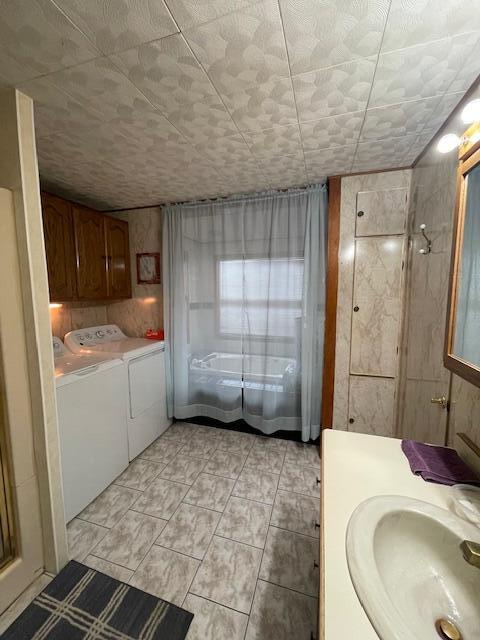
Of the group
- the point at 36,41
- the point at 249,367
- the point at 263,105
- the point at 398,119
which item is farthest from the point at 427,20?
the point at 249,367

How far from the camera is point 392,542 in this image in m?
0.80

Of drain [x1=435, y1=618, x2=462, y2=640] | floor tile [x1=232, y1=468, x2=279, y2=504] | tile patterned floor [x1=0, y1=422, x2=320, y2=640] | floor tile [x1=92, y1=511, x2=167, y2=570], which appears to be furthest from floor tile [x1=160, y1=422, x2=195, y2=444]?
drain [x1=435, y1=618, x2=462, y2=640]

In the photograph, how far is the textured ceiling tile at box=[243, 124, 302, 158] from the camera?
4.95 feet

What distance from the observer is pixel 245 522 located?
1.69m

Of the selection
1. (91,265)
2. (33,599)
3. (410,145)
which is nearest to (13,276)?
(91,265)

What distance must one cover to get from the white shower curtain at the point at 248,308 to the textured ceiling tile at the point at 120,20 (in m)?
1.59

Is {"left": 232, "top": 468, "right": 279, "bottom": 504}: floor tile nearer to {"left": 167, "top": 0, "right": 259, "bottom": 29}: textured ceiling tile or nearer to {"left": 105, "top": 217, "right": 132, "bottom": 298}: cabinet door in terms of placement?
{"left": 105, "top": 217, "right": 132, "bottom": 298}: cabinet door

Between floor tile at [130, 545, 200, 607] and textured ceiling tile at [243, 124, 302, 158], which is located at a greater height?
textured ceiling tile at [243, 124, 302, 158]

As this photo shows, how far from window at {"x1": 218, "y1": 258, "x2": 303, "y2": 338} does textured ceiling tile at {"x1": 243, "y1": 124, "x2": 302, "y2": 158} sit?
0.90 metres

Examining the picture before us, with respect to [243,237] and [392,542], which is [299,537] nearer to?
[392,542]

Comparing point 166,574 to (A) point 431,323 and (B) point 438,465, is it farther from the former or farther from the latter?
(A) point 431,323

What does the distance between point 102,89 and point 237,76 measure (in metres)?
0.63

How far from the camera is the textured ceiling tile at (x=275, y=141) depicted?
151cm

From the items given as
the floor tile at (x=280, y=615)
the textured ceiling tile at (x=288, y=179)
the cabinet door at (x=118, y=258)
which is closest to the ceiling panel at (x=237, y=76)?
the textured ceiling tile at (x=288, y=179)
